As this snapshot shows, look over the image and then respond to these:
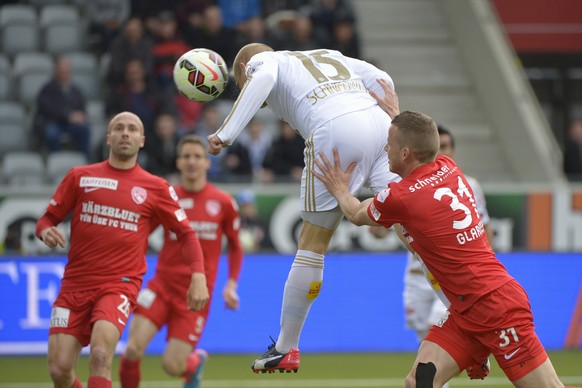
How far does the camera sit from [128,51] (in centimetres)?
1606

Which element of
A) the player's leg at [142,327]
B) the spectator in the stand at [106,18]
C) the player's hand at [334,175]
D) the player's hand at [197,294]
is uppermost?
the spectator in the stand at [106,18]

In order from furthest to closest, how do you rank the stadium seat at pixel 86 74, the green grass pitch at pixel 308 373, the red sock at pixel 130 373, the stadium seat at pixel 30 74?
the stadium seat at pixel 86 74 → the stadium seat at pixel 30 74 → the green grass pitch at pixel 308 373 → the red sock at pixel 130 373

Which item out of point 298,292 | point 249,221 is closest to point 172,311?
point 298,292

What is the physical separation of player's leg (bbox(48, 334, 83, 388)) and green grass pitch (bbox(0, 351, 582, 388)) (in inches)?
122

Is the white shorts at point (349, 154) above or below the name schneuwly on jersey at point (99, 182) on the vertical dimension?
above

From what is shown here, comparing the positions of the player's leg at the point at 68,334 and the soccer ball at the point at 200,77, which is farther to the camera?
the player's leg at the point at 68,334

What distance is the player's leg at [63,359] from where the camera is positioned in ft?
26.6

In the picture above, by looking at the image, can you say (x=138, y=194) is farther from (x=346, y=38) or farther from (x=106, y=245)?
(x=346, y=38)

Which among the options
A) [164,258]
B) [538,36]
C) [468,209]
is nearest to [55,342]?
[164,258]

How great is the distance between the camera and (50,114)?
608 inches

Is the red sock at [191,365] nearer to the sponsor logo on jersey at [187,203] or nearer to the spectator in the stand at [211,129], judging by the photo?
the sponsor logo on jersey at [187,203]

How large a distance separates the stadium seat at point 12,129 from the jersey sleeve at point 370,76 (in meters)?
8.95

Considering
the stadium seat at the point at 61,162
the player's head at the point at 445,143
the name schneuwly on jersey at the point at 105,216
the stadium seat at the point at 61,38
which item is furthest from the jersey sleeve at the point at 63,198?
the stadium seat at the point at 61,38

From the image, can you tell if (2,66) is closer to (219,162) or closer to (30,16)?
(30,16)
